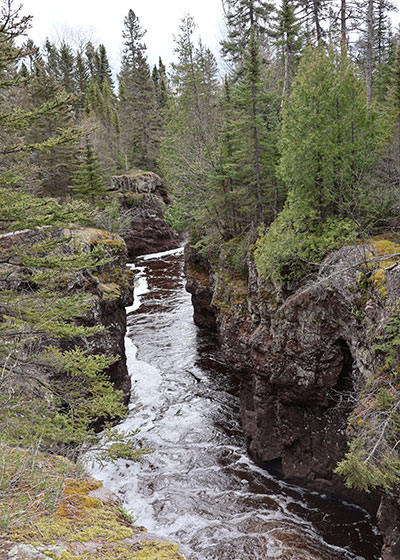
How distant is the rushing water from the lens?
29.1 feet

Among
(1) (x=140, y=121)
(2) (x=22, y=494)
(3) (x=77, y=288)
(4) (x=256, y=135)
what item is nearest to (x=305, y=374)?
(3) (x=77, y=288)

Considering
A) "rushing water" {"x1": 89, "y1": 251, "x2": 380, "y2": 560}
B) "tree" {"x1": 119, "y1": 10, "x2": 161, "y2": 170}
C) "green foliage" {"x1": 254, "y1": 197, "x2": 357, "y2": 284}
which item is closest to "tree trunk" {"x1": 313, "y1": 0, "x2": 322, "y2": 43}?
"green foliage" {"x1": 254, "y1": 197, "x2": 357, "y2": 284}

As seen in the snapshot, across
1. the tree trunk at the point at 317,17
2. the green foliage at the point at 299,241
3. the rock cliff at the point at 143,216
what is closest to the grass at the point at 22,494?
the green foliage at the point at 299,241

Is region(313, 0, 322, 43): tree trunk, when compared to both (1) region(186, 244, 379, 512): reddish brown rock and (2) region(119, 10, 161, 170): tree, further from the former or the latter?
(2) region(119, 10, 161, 170): tree

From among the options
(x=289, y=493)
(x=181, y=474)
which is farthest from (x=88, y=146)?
(x=289, y=493)

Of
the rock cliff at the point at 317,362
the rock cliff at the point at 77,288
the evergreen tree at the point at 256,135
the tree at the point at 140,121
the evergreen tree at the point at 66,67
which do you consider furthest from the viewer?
the evergreen tree at the point at 66,67

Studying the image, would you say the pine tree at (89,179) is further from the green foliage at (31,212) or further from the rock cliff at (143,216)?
the green foliage at (31,212)

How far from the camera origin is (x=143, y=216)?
129ft

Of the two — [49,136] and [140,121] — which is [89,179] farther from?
[140,121]

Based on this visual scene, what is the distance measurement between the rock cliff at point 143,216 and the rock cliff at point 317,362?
88.5 feet

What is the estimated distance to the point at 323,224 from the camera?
10.4 meters

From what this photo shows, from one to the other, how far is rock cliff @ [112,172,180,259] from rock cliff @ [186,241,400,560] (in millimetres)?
26962

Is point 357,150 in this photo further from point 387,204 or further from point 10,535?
point 10,535

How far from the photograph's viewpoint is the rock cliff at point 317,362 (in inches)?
317
